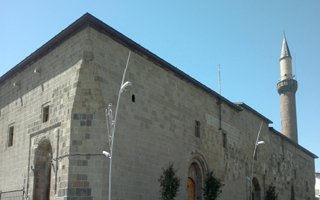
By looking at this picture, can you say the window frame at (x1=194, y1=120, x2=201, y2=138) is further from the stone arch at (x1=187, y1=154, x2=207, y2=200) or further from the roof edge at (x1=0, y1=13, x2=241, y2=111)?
the roof edge at (x1=0, y1=13, x2=241, y2=111)

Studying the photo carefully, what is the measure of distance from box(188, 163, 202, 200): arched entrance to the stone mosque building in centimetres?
6

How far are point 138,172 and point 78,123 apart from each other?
12.6 ft

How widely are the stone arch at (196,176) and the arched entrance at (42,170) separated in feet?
27.0

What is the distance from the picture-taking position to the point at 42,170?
68.1ft

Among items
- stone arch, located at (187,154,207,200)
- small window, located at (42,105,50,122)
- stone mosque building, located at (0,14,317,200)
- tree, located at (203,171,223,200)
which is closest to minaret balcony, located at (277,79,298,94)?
stone mosque building, located at (0,14,317,200)

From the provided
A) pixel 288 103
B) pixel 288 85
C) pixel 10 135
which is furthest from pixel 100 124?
pixel 288 85

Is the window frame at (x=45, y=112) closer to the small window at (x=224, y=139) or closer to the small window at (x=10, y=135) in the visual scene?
the small window at (x=10, y=135)

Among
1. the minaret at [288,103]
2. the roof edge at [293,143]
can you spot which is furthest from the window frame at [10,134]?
the minaret at [288,103]

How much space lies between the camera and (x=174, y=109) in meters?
23.7

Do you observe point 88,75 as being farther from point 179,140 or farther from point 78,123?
point 179,140

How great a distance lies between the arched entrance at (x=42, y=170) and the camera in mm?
20422

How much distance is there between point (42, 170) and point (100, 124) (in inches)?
181

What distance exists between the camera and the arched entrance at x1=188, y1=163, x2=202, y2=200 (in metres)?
24.8

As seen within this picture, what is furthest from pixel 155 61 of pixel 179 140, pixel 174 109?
pixel 179 140
